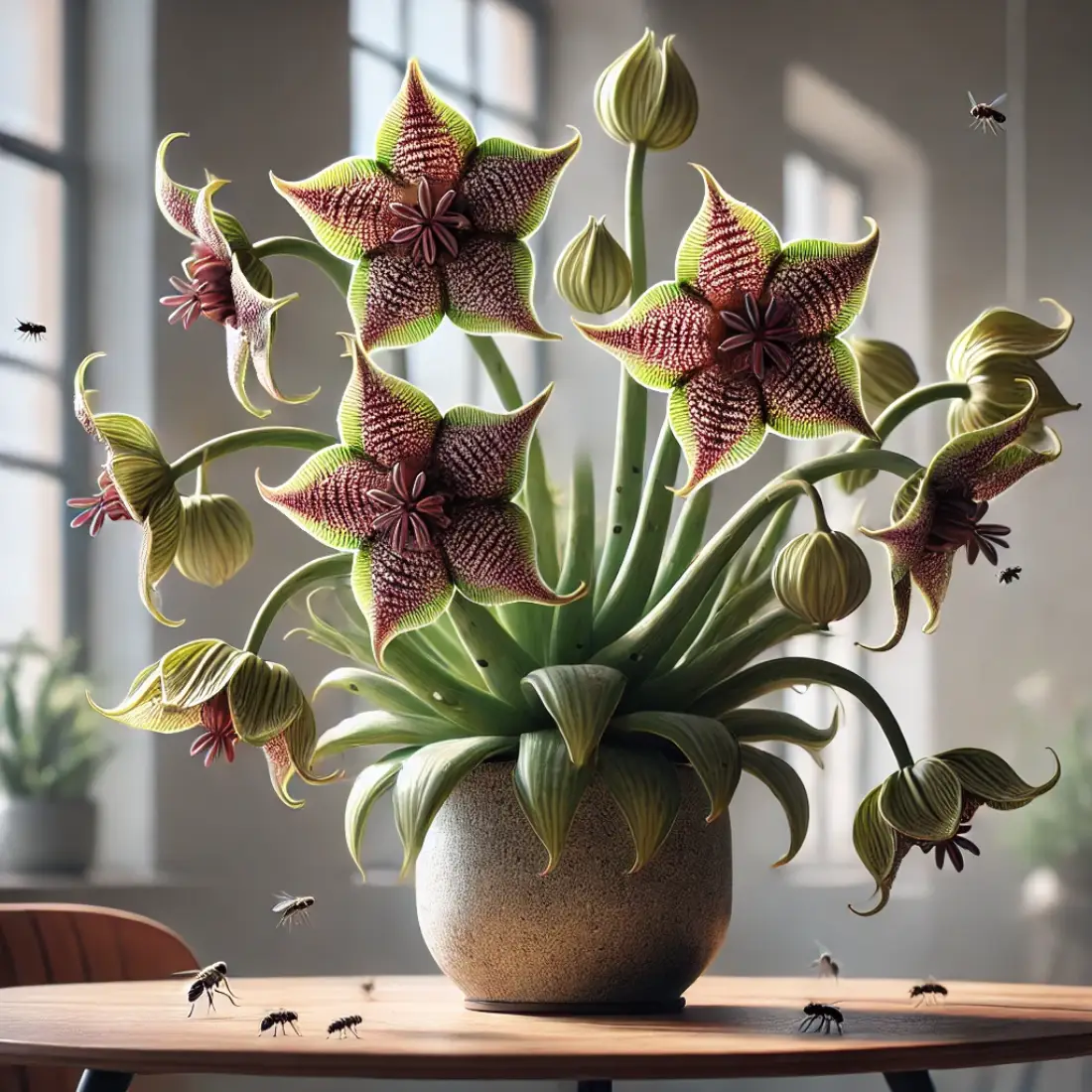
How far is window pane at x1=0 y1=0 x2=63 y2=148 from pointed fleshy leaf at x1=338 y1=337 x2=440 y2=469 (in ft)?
4.39

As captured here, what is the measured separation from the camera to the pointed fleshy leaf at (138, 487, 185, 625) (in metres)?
0.81

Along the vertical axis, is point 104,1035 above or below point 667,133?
below

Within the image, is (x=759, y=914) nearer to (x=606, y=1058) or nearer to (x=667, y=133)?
(x=667, y=133)

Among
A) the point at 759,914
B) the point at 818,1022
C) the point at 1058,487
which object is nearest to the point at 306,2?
the point at 1058,487

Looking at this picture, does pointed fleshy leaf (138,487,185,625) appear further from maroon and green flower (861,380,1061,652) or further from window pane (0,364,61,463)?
window pane (0,364,61,463)

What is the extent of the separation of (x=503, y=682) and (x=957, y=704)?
1.25m

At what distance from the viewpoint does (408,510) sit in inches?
29.2

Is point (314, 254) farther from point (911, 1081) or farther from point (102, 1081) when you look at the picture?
point (911, 1081)

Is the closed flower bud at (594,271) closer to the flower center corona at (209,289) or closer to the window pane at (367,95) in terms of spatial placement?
the flower center corona at (209,289)

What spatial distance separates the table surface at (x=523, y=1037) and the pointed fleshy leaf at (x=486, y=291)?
0.37 m

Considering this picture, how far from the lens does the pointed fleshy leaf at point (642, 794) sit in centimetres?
73

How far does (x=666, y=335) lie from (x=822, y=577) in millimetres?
154

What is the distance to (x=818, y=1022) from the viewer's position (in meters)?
0.74

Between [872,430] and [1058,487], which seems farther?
[1058,487]
